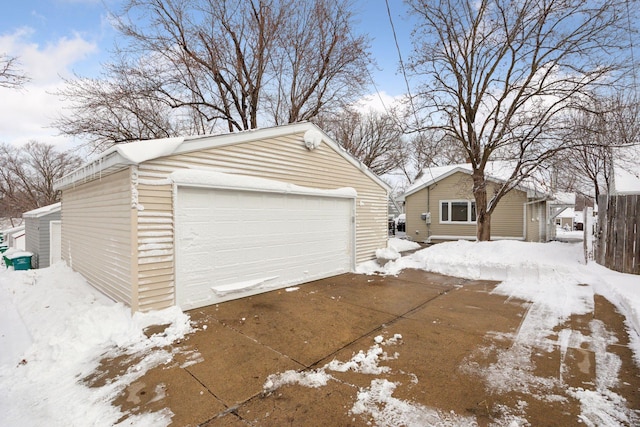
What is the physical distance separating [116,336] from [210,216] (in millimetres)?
2157

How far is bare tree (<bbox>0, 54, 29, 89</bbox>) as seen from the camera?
6.78 m

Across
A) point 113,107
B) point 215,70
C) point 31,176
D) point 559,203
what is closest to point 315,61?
point 215,70

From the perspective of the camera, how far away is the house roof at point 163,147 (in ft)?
13.8

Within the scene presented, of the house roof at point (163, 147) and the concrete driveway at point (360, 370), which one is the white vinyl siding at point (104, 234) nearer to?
the house roof at point (163, 147)

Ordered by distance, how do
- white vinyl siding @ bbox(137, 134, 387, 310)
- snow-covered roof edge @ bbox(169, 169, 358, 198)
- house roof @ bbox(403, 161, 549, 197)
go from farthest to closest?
house roof @ bbox(403, 161, 549, 197), snow-covered roof edge @ bbox(169, 169, 358, 198), white vinyl siding @ bbox(137, 134, 387, 310)

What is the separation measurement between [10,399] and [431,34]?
14150mm

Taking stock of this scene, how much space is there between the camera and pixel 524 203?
562 inches

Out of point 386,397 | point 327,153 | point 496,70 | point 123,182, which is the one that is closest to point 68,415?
point 386,397

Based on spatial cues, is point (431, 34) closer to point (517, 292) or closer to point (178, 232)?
point (517, 292)

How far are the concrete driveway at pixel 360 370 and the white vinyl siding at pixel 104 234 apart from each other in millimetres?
1352

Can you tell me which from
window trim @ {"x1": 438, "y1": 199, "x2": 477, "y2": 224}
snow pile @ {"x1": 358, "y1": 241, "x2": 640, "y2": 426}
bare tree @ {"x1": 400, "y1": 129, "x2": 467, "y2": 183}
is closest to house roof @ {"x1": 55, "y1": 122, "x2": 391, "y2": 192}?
snow pile @ {"x1": 358, "y1": 241, "x2": 640, "y2": 426}

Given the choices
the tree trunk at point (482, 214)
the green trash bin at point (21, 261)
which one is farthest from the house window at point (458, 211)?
the green trash bin at point (21, 261)

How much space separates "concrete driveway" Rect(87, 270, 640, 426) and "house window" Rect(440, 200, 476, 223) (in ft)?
35.4

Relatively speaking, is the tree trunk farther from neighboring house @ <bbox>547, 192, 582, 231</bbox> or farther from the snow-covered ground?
neighboring house @ <bbox>547, 192, 582, 231</bbox>
